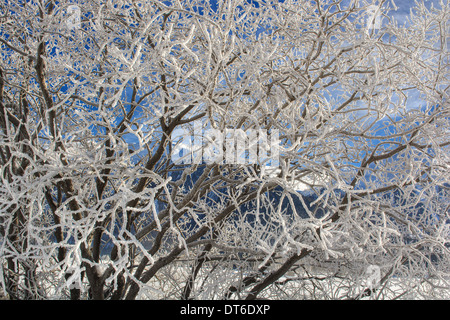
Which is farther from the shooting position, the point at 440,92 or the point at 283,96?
the point at 283,96

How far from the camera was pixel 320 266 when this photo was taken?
439 centimetres

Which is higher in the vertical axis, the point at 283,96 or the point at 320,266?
the point at 283,96

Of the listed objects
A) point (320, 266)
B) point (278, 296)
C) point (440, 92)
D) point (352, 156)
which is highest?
point (440, 92)

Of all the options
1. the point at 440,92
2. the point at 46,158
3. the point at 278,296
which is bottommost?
the point at 278,296
